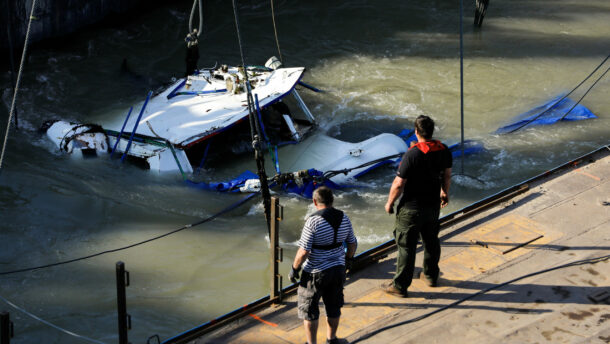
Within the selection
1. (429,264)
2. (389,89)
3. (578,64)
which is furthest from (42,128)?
(578,64)

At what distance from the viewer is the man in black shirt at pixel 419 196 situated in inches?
210

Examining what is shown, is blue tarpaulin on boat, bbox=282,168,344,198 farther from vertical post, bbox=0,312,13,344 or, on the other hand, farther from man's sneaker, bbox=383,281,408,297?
vertical post, bbox=0,312,13,344

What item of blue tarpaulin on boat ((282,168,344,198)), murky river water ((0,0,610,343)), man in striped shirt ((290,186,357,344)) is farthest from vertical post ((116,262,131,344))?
blue tarpaulin on boat ((282,168,344,198))

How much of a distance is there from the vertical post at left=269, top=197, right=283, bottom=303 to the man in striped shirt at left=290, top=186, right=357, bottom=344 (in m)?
0.56

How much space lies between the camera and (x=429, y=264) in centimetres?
589

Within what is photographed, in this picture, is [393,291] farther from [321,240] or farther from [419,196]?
[321,240]

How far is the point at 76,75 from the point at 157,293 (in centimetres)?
878

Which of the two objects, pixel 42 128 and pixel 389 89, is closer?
pixel 42 128

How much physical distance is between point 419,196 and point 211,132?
5447 mm

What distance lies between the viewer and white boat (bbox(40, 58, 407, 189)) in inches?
409

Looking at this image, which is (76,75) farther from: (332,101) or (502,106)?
(502,106)

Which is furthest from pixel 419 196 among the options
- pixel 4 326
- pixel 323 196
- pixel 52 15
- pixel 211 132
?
pixel 52 15

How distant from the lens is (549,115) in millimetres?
12828

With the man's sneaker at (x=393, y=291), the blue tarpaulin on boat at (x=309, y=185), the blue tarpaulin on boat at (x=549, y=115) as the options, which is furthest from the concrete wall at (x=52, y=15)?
the man's sneaker at (x=393, y=291)
